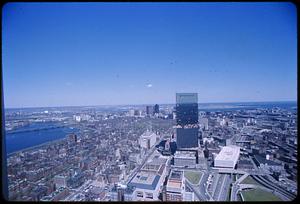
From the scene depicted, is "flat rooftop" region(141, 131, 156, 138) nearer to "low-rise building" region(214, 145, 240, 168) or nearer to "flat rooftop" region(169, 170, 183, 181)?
"flat rooftop" region(169, 170, 183, 181)

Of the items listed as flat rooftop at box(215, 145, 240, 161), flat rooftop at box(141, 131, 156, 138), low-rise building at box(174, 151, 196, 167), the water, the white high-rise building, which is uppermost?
the water

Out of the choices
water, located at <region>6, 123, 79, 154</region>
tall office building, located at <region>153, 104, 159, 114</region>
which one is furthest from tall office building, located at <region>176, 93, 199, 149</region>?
water, located at <region>6, 123, 79, 154</region>

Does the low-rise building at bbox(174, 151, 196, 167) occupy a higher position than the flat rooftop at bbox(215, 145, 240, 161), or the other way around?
the flat rooftop at bbox(215, 145, 240, 161)

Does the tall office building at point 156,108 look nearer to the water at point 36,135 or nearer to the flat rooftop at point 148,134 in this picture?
the flat rooftop at point 148,134

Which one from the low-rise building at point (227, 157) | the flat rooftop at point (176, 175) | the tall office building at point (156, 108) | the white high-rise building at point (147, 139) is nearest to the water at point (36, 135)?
the white high-rise building at point (147, 139)

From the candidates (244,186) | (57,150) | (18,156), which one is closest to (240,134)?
(244,186)

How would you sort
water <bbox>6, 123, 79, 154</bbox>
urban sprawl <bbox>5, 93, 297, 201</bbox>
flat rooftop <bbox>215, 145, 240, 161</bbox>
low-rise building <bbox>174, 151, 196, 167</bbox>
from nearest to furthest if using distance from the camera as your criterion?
1. water <bbox>6, 123, 79, 154</bbox>
2. urban sprawl <bbox>5, 93, 297, 201</bbox>
3. flat rooftop <bbox>215, 145, 240, 161</bbox>
4. low-rise building <bbox>174, 151, 196, 167</bbox>

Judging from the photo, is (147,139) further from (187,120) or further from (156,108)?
(187,120)

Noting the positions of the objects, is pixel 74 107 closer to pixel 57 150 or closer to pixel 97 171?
pixel 57 150
